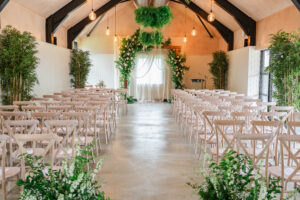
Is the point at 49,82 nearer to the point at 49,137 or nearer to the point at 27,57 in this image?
the point at 27,57

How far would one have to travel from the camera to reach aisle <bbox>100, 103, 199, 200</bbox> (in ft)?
11.6

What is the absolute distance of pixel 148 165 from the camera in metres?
4.61

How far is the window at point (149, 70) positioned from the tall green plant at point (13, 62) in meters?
8.09

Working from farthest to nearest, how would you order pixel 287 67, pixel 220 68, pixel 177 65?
pixel 177 65 < pixel 220 68 < pixel 287 67

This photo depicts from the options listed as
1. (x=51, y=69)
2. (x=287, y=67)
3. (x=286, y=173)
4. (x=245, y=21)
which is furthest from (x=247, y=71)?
(x=286, y=173)

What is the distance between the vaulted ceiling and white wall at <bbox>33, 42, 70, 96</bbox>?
1290mm

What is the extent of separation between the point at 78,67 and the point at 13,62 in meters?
5.83

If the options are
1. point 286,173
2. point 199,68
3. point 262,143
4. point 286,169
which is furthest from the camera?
point 199,68

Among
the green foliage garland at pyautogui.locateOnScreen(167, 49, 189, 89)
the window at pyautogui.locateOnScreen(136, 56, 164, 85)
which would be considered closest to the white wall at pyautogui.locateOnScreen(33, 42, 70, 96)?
the window at pyautogui.locateOnScreen(136, 56, 164, 85)

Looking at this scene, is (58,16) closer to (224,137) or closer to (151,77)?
(151,77)

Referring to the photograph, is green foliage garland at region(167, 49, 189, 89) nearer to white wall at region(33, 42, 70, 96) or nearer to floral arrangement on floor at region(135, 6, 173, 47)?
floral arrangement on floor at region(135, 6, 173, 47)

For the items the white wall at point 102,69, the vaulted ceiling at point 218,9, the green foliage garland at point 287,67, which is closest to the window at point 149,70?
the white wall at point 102,69

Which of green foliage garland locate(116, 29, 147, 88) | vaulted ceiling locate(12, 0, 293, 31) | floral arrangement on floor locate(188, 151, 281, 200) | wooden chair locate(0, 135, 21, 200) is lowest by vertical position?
wooden chair locate(0, 135, 21, 200)

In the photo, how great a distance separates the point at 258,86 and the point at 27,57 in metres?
8.37
